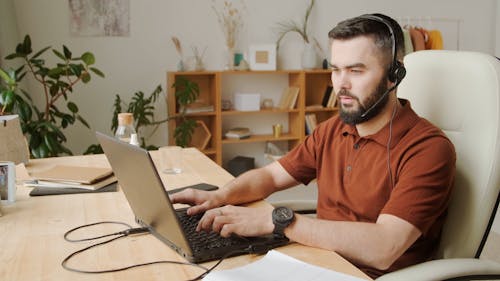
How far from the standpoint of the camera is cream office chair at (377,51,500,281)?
141cm

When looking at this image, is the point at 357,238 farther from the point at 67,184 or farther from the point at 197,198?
the point at 67,184

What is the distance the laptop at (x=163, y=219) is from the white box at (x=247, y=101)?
323 cm

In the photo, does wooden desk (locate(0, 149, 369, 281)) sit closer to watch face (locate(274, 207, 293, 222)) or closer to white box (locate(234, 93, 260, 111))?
watch face (locate(274, 207, 293, 222))

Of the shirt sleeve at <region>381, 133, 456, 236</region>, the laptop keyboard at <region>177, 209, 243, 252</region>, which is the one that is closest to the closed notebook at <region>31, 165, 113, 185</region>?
the laptop keyboard at <region>177, 209, 243, 252</region>

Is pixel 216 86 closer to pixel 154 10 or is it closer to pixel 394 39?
pixel 154 10

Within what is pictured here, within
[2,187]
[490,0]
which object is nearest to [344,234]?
[2,187]

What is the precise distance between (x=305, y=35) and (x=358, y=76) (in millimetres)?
3337

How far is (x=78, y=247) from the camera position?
1.28m

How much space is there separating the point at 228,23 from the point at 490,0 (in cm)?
285

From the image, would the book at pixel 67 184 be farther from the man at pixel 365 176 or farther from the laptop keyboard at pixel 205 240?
the laptop keyboard at pixel 205 240

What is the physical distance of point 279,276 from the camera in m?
1.07

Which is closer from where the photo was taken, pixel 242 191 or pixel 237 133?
pixel 242 191

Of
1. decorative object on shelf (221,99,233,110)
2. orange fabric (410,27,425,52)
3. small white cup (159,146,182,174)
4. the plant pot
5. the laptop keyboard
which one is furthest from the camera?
orange fabric (410,27,425,52)

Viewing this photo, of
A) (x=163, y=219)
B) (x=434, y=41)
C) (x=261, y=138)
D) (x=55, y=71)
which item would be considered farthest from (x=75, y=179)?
(x=434, y=41)
